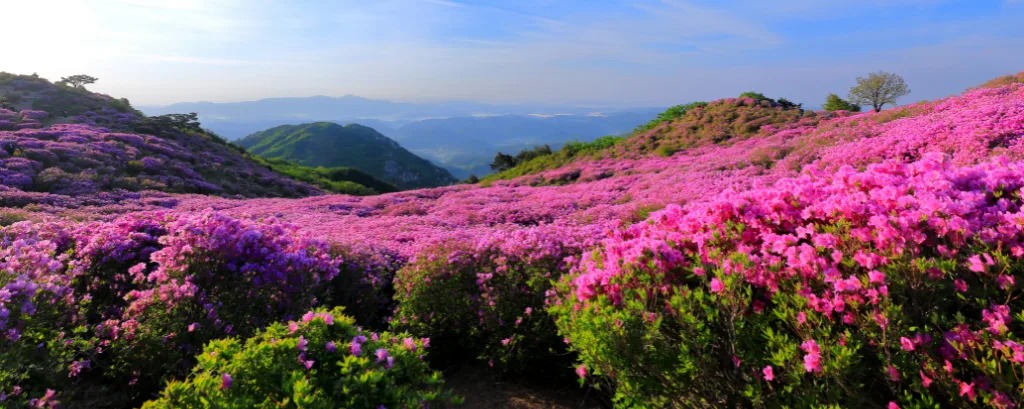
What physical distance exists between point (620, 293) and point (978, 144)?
9977 millimetres

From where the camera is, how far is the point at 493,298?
5.76m

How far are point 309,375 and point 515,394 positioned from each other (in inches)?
126

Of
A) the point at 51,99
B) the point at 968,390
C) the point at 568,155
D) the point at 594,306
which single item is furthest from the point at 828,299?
the point at 51,99

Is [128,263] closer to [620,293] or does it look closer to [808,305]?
[620,293]

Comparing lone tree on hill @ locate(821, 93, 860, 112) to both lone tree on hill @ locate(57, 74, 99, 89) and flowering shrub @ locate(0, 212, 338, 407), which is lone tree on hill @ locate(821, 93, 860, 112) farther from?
lone tree on hill @ locate(57, 74, 99, 89)

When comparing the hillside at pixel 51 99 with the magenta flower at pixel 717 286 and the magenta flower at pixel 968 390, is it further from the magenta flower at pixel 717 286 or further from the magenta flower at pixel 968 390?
the magenta flower at pixel 968 390

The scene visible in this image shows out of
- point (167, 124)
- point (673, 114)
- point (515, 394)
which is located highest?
point (673, 114)

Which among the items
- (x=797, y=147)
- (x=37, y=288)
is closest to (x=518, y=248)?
(x=37, y=288)

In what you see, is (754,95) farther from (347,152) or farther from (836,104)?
(347,152)

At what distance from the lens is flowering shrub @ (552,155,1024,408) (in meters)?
2.57

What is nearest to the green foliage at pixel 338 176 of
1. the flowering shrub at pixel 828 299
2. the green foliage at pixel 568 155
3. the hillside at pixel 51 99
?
the hillside at pixel 51 99

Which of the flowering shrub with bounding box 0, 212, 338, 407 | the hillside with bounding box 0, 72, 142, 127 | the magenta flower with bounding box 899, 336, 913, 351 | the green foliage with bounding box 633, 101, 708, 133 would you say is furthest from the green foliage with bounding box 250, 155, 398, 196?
the magenta flower with bounding box 899, 336, 913, 351

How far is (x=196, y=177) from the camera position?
25.8 metres

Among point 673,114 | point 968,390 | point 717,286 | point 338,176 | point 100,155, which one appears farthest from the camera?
point 338,176
